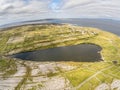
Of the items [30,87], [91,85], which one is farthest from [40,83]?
[91,85]

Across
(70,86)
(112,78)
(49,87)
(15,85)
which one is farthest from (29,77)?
(112,78)

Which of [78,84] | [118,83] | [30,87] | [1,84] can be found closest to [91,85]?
[78,84]

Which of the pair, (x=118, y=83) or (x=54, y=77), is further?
(x=54, y=77)

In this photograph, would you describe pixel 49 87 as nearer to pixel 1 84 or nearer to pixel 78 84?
pixel 78 84

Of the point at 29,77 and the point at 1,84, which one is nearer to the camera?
the point at 1,84

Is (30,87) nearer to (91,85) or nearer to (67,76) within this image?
(67,76)

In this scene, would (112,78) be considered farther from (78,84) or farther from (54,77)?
(54,77)

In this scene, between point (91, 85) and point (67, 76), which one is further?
point (67, 76)
